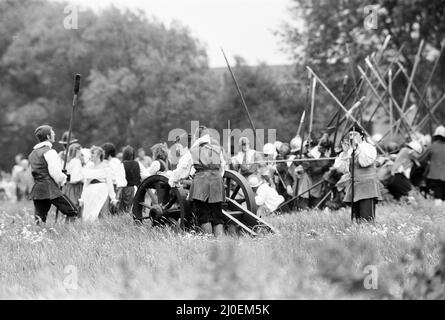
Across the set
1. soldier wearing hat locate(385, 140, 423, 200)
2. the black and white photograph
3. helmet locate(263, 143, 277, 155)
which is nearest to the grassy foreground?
the black and white photograph

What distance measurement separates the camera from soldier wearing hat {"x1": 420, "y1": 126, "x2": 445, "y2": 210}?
13.3 meters

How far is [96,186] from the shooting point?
11281mm

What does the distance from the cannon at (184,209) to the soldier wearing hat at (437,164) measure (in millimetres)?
5298

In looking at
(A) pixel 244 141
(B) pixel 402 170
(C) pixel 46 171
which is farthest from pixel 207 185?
(B) pixel 402 170

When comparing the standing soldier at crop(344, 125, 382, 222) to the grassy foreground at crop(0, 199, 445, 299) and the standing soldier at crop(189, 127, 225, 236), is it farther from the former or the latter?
the standing soldier at crop(189, 127, 225, 236)

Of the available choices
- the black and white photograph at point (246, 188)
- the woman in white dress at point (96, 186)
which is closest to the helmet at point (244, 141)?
the black and white photograph at point (246, 188)

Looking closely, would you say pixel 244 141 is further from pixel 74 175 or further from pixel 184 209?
pixel 184 209

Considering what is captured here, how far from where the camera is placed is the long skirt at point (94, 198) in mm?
11195

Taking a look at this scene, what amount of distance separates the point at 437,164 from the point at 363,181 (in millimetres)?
4366

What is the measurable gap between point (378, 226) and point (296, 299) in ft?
14.5

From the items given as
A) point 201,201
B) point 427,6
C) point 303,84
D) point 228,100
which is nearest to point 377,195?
point 201,201

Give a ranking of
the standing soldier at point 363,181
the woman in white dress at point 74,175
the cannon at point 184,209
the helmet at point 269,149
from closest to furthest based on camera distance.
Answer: the cannon at point 184,209
the standing soldier at point 363,181
the woman in white dress at point 74,175
the helmet at point 269,149

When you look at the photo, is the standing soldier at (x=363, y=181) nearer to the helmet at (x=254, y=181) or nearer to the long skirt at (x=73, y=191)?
the helmet at (x=254, y=181)
